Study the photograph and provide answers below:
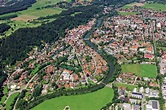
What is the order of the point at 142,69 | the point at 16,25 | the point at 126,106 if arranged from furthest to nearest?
the point at 16,25 → the point at 142,69 → the point at 126,106

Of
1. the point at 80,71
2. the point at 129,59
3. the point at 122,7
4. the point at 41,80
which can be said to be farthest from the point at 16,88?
the point at 122,7

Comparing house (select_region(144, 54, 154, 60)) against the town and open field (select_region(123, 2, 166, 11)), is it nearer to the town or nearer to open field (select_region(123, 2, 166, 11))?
the town

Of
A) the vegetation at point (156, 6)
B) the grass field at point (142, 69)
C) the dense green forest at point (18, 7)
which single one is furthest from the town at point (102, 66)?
the dense green forest at point (18, 7)

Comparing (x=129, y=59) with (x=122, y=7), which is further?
(x=122, y=7)

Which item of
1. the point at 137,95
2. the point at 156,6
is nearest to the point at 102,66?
the point at 137,95

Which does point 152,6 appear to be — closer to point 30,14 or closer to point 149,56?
point 30,14

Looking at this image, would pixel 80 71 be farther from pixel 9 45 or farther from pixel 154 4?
pixel 154 4

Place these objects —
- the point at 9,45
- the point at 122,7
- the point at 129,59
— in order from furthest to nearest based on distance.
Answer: the point at 122,7 → the point at 9,45 → the point at 129,59

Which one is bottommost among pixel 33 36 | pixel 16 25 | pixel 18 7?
pixel 33 36
